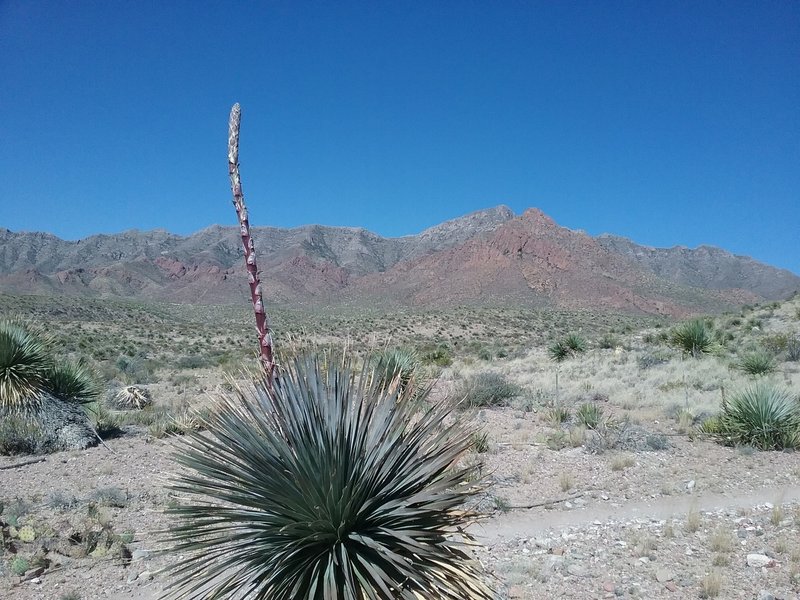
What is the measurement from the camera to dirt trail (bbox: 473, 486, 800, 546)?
707cm

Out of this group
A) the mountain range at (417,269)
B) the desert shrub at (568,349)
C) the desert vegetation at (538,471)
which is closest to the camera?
the desert vegetation at (538,471)

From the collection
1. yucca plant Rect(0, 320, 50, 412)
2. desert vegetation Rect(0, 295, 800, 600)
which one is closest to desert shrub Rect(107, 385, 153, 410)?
desert vegetation Rect(0, 295, 800, 600)

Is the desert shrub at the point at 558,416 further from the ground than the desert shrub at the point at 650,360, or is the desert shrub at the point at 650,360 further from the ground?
the desert shrub at the point at 650,360

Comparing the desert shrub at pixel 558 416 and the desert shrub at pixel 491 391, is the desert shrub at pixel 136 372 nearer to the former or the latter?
the desert shrub at pixel 491 391

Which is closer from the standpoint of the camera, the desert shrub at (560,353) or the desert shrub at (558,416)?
the desert shrub at (558,416)

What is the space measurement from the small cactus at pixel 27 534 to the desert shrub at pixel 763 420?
10.7 meters

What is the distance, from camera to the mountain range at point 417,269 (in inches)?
3255

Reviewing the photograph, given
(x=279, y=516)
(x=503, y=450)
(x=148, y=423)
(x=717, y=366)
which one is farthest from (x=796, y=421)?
(x=148, y=423)

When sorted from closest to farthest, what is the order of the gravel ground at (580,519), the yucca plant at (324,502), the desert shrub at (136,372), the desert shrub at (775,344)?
the yucca plant at (324,502)
the gravel ground at (580,519)
the desert shrub at (775,344)
the desert shrub at (136,372)

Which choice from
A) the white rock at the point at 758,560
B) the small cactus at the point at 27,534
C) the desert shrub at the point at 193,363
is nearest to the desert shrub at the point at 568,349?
the desert shrub at the point at 193,363

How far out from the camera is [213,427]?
3.59m

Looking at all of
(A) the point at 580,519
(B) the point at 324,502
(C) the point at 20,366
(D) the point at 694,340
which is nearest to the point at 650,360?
(D) the point at 694,340

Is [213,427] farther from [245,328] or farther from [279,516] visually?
[245,328]

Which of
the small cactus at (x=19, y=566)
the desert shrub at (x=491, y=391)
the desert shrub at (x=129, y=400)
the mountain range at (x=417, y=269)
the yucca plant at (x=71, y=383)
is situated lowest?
the small cactus at (x=19, y=566)
